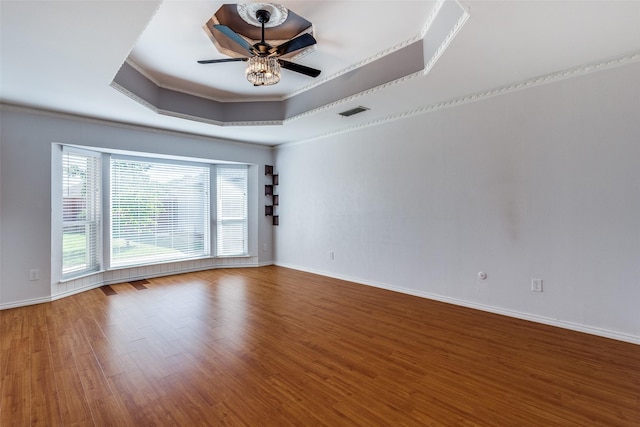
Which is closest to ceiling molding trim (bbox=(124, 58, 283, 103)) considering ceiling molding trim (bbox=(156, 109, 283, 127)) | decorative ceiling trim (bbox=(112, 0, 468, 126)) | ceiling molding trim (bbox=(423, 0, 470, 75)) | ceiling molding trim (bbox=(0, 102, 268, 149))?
decorative ceiling trim (bbox=(112, 0, 468, 126))

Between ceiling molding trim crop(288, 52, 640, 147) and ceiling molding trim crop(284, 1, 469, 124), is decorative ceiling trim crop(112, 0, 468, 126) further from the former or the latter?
ceiling molding trim crop(288, 52, 640, 147)

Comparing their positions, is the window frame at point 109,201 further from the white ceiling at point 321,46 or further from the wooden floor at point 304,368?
the wooden floor at point 304,368

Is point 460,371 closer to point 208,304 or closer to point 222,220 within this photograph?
point 208,304

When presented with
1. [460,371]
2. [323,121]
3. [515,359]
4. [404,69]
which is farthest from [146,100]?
[515,359]

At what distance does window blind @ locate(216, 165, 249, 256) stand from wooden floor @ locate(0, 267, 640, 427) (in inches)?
94.1

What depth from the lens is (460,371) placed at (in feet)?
7.07

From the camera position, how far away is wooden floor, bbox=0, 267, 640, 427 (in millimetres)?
1726

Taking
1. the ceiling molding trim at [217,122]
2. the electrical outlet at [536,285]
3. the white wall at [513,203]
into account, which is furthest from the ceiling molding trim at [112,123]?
the electrical outlet at [536,285]

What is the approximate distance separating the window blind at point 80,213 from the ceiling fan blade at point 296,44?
3.52 m

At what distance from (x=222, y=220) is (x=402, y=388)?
15.8ft

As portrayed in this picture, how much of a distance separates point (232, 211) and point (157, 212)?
134 cm

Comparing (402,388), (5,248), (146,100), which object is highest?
(146,100)

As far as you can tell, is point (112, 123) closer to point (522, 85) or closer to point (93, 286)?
point (93, 286)

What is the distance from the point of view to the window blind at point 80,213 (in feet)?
13.5
